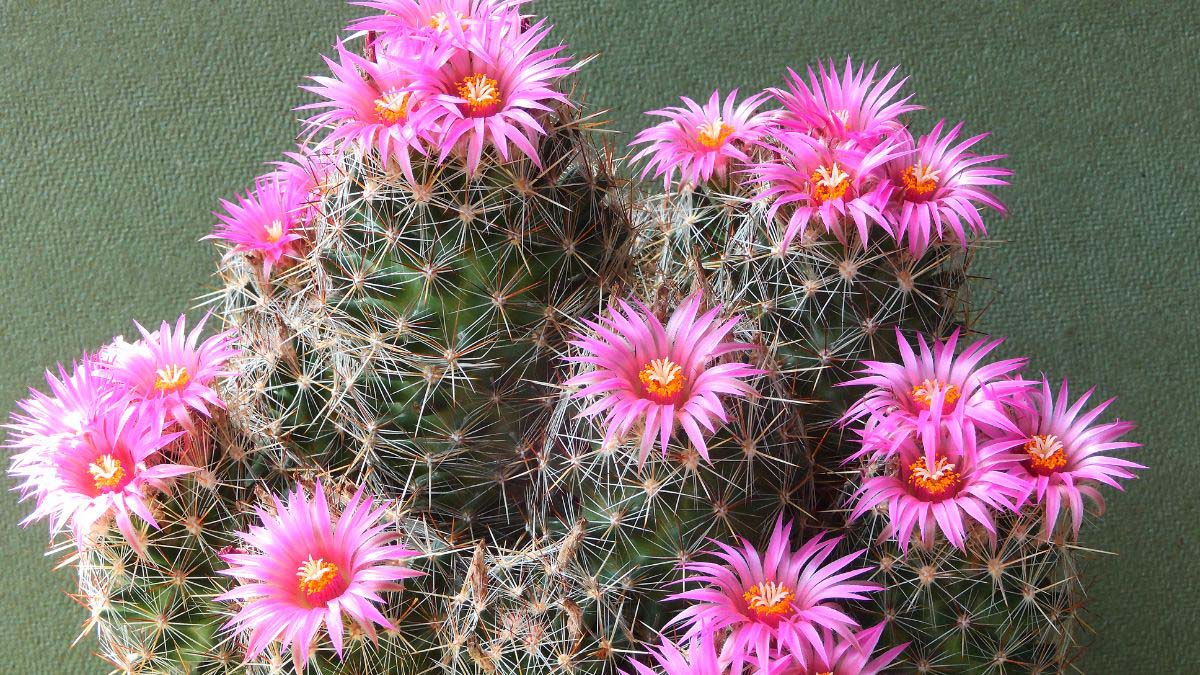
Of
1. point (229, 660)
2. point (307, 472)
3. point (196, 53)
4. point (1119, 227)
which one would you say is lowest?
A: point (229, 660)

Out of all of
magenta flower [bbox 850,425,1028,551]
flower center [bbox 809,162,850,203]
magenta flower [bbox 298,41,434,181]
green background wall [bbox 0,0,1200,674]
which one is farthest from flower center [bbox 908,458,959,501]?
green background wall [bbox 0,0,1200,674]

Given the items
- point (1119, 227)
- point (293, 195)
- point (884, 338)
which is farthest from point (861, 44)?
point (293, 195)

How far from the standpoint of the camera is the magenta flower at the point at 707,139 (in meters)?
0.93

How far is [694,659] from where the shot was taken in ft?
2.39

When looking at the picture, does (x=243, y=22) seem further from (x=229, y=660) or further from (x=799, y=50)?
(x=229, y=660)

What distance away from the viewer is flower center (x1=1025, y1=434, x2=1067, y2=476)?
0.81 m

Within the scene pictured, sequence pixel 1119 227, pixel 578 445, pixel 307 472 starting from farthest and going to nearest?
pixel 1119 227 < pixel 307 472 < pixel 578 445

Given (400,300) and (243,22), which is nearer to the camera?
(400,300)

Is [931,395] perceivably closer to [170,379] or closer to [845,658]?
[845,658]

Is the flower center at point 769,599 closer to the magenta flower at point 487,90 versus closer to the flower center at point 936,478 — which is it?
the flower center at point 936,478

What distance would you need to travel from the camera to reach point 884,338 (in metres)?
0.89

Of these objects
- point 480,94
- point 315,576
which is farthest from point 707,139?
point 315,576

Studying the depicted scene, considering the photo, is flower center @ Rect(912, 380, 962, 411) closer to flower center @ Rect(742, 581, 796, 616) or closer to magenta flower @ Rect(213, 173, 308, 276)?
flower center @ Rect(742, 581, 796, 616)

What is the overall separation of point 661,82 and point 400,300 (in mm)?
760
